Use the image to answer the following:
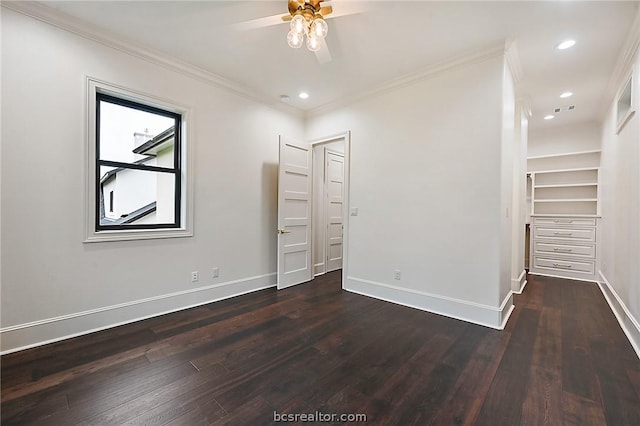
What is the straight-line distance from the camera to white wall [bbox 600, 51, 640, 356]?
2496 millimetres

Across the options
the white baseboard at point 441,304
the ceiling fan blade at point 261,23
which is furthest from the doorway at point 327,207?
the ceiling fan blade at point 261,23

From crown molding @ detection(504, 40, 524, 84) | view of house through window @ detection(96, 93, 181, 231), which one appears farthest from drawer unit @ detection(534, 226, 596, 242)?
view of house through window @ detection(96, 93, 181, 231)

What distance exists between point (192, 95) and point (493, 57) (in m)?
3.35

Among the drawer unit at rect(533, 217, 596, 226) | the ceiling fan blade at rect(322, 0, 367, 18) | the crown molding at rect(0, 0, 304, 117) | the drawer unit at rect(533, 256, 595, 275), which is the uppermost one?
the ceiling fan blade at rect(322, 0, 367, 18)

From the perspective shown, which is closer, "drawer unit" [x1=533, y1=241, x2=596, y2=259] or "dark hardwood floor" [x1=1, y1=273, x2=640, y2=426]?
"dark hardwood floor" [x1=1, y1=273, x2=640, y2=426]

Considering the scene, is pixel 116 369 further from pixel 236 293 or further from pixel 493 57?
pixel 493 57

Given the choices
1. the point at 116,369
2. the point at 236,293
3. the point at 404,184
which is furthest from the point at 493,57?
the point at 116,369

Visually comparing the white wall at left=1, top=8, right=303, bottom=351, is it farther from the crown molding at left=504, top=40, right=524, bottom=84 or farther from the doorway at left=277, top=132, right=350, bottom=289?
the crown molding at left=504, top=40, right=524, bottom=84

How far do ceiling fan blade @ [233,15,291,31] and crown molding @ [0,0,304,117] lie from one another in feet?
3.27

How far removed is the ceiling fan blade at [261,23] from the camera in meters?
2.22

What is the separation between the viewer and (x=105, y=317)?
2.61 m

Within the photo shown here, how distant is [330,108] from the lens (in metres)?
4.24

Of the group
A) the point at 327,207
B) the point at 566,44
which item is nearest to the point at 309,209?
the point at 327,207

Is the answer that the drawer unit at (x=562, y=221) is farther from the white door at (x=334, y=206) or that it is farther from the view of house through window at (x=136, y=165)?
the view of house through window at (x=136, y=165)
